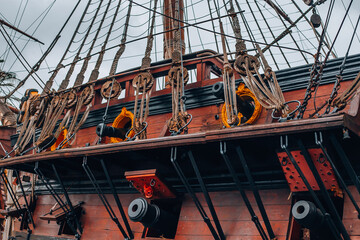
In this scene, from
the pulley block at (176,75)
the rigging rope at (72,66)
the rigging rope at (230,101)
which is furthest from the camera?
the rigging rope at (72,66)

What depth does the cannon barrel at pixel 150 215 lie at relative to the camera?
4859 mm

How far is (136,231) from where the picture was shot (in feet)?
18.4

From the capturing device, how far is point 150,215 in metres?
5.00

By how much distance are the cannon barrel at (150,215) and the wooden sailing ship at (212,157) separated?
0.02 metres

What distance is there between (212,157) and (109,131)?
173 centimetres

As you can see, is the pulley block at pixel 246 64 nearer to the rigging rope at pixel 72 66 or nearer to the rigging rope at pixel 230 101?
the rigging rope at pixel 230 101

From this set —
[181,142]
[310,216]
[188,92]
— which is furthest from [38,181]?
[310,216]

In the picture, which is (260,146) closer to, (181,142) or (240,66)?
(181,142)

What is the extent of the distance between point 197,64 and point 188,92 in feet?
2.31

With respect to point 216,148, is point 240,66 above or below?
above

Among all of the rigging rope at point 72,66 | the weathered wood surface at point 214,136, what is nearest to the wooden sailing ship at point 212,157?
the weathered wood surface at point 214,136

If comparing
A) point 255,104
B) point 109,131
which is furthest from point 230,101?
point 109,131

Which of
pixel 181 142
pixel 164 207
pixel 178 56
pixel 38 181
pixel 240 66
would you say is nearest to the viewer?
pixel 181 142

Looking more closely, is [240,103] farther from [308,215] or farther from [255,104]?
[308,215]
